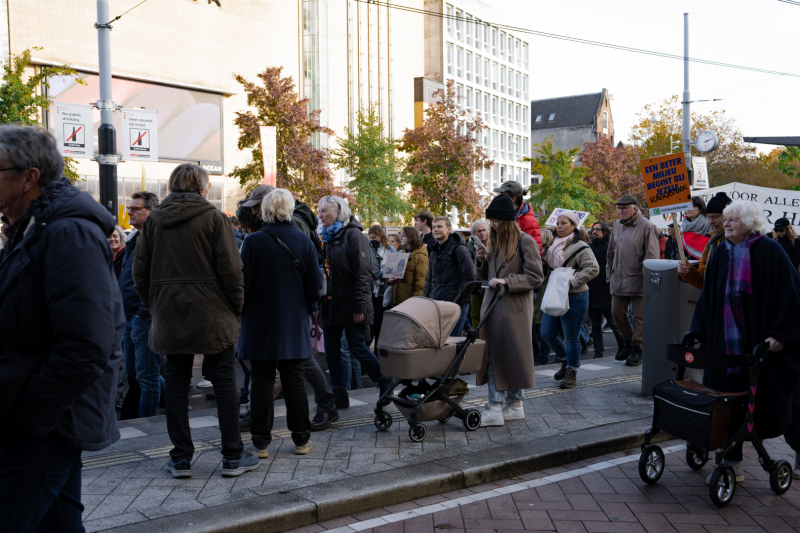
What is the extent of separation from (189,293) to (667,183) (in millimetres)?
4731

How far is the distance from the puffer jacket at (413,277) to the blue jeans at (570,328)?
4.89ft

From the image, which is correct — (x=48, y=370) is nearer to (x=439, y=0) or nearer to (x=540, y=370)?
(x=540, y=370)

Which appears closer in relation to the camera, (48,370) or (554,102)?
(48,370)

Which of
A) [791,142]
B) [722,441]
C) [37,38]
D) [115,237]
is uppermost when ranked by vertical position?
[37,38]

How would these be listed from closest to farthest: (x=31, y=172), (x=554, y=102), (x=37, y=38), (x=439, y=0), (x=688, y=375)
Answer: (x=31, y=172) → (x=688, y=375) → (x=37, y=38) → (x=439, y=0) → (x=554, y=102)

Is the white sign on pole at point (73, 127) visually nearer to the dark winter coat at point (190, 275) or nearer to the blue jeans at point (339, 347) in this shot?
the blue jeans at point (339, 347)

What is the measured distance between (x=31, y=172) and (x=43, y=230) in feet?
0.78

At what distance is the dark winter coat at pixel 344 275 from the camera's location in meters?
6.49

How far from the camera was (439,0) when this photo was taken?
5266cm

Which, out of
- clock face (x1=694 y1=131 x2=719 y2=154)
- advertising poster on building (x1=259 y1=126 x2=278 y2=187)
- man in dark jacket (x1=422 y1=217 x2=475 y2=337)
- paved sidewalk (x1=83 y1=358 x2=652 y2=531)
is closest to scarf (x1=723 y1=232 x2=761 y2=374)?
paved sidewalk (x1=83 y1=358 x2=652 y2=531)

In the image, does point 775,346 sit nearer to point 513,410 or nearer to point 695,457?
point 695,457

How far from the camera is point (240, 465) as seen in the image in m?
4.79

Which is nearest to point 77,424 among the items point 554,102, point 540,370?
point 540,370

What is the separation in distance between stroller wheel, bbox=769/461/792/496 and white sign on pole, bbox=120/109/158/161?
1224cm
